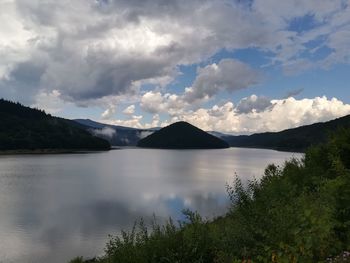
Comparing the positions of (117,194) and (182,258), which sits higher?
(182,258)

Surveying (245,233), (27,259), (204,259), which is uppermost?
(245,233)

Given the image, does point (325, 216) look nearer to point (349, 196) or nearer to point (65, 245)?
point (349, 196)

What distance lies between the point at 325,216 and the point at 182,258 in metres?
4.01

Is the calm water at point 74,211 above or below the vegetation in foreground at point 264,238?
below

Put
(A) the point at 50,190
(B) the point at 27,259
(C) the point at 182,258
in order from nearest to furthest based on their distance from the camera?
(C) the point at 182,258, (B) the point at 27,259, (A) the point at 50,190

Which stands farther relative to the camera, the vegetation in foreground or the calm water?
the calm water

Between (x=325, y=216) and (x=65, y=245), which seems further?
(x=65, y=245)

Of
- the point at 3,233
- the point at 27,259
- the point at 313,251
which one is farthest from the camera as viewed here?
the point at 3,233

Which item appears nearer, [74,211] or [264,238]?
[264,238]

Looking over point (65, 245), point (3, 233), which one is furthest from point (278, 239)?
point (3, 233)

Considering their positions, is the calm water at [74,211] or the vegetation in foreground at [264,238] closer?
the vegetation in foreground at [264,238]

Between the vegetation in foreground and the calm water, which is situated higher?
the vegetation in foreground

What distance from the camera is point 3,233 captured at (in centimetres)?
4044

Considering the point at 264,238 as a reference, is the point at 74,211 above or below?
below
